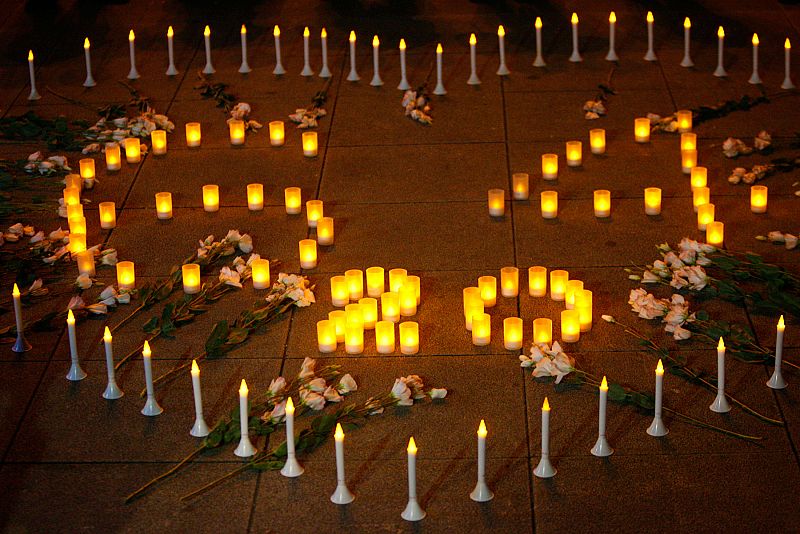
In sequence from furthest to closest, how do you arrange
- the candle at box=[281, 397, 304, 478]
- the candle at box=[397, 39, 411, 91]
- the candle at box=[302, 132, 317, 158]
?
1. the candle at box=[397, 39, 411, 91]
2. the candle at box=[302, 132, 317, 158]
3. the candle at box=[281, 397, 304, 478]

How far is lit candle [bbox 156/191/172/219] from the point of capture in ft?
24.0

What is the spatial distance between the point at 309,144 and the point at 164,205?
126 centimetres

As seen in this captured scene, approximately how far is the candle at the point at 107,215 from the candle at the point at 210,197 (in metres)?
0.54

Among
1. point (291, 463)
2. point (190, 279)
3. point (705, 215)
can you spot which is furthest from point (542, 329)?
point (190, 279)

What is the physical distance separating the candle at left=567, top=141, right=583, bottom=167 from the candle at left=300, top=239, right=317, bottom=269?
6.84 ft

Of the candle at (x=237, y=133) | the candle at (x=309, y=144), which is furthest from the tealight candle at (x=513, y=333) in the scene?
the candle at (x=237, y=133)

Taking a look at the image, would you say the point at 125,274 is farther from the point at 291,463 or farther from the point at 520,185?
the point at 520,185

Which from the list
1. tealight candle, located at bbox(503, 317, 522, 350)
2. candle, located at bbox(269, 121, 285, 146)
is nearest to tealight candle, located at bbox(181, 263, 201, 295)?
tealight candle, located at bbox(503, 317, 522, 350)

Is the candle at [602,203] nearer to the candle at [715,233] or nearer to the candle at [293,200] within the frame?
the candle at [715,233]

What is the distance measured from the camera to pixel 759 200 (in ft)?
23.8

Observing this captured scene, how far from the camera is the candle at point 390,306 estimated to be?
603cm

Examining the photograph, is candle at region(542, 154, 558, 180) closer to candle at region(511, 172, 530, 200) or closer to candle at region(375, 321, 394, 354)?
candle at region(511, 172, 530, 200)

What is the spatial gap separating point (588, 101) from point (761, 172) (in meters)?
1.63

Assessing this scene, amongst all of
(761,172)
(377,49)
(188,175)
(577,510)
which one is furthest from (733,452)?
(377,49)
